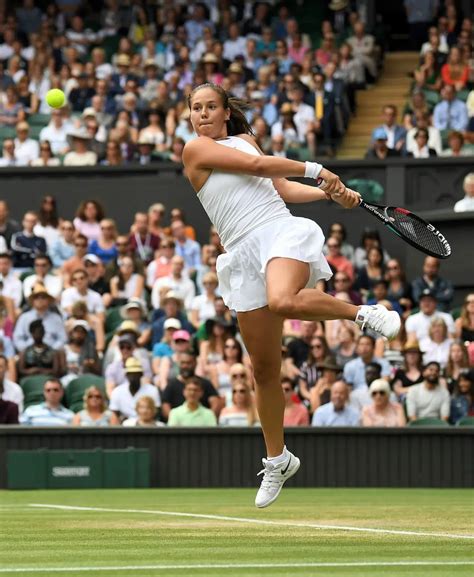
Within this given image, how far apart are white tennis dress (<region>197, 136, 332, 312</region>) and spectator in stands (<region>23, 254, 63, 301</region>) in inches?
365

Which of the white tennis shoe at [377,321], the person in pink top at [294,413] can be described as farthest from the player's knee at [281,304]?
the person in pink top at [294,413]

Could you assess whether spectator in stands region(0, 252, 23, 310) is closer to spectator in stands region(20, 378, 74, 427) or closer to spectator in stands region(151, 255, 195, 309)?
spectator in stands region(151, 255, 195, 309)

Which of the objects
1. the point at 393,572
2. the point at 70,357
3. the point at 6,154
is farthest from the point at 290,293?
the point at 6,154

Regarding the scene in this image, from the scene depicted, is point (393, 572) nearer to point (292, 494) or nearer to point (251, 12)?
point (292, 494)

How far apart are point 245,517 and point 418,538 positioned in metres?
2.07

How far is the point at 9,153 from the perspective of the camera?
797 inches

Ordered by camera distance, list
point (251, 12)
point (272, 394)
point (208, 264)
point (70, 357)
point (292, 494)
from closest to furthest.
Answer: point (272, 394) < point (292, 494) < point (70, 357) < point (208, 264) < point (251, 12)

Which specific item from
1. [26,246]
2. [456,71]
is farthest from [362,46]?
[26,246]

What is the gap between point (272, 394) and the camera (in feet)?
26.4

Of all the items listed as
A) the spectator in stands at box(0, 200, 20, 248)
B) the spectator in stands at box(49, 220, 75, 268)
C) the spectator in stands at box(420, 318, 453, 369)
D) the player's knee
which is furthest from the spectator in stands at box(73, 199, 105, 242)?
the player's knee

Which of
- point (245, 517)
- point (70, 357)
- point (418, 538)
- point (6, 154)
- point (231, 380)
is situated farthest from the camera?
point (6, 154)

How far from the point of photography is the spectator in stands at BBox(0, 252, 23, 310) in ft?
56.4

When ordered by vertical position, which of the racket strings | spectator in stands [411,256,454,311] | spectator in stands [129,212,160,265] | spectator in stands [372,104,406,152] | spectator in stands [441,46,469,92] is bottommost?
the racket strings

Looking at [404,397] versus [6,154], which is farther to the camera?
[6,154]
